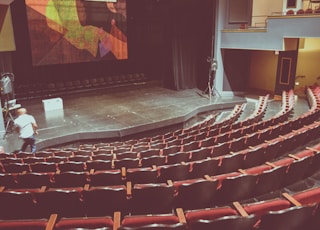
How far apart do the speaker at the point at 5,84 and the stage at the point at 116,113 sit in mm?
1070

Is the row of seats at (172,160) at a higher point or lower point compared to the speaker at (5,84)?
lower

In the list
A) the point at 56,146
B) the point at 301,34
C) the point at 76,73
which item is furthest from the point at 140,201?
the point at 76,73

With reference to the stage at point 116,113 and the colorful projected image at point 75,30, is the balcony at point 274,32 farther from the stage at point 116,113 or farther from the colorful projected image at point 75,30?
the colorful projected image at point 75,30

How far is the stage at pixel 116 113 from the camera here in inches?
324

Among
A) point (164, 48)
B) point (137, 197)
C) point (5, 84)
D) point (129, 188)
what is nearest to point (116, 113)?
point (5, 84)

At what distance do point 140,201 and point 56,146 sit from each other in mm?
5527

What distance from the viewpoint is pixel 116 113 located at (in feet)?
32.6

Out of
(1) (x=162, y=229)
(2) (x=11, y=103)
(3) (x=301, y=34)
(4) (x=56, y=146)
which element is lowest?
(4) (x=56, y=146)

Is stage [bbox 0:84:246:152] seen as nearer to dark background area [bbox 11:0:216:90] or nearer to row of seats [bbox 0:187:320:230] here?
dark background area [bbox 11:0:216:90]

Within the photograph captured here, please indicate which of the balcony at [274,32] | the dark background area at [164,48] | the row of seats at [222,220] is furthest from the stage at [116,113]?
the row of seats at [222,220]

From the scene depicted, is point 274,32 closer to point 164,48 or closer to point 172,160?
point 164,48

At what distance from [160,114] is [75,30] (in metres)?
4.73

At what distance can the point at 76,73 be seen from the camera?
1329cm

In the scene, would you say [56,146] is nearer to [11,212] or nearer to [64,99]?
[64,99]
